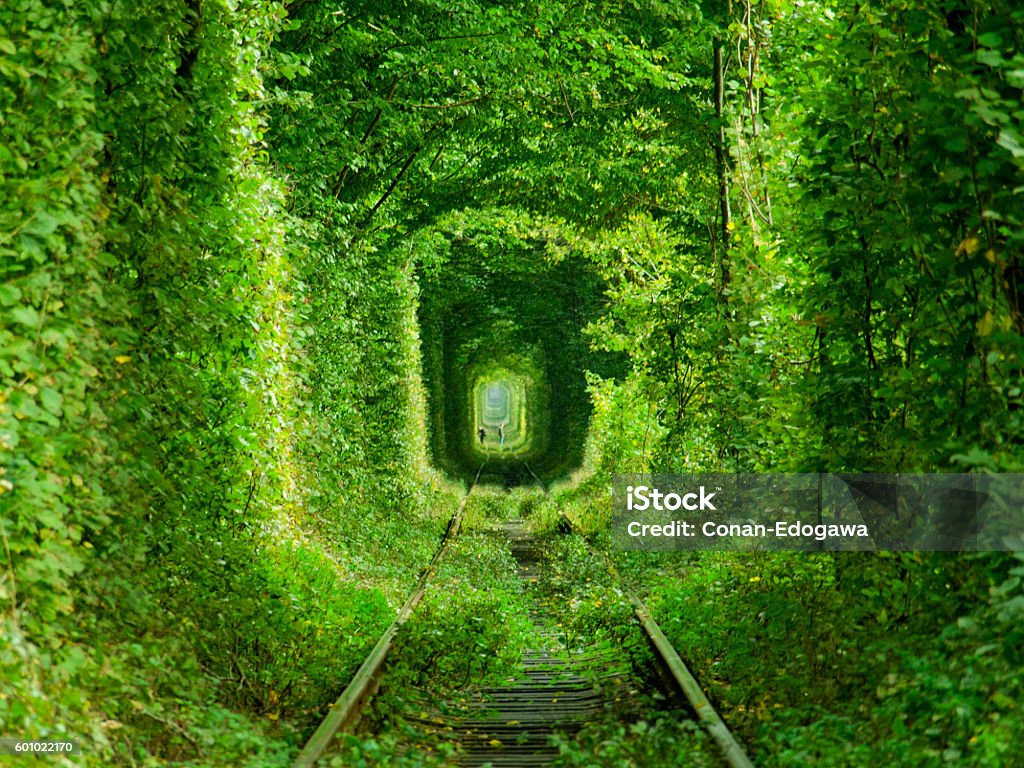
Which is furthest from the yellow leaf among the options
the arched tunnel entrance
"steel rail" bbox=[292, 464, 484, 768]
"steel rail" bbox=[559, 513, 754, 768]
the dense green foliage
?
the arched tunnel entrance

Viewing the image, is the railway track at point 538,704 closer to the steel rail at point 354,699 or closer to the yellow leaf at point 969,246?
the steel rail at point 354,699

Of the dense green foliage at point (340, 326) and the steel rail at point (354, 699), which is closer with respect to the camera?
the dense green foliage at point (340, 326)

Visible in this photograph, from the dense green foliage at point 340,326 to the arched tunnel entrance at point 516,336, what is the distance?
13.1 metres

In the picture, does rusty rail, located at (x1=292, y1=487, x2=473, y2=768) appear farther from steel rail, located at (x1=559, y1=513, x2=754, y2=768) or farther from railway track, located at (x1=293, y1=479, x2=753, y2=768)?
steel rail, located at (x1=559, y1=513, x2=754, y2=768)

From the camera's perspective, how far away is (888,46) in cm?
633

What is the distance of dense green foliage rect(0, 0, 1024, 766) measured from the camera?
193 inches

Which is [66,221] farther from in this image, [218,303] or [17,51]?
[218,303]

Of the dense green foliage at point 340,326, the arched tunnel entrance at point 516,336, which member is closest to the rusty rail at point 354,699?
the dense green foliage at point 340,326

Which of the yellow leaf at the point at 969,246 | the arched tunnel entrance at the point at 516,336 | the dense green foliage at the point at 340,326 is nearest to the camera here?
the dense green foliage at the point at 340,326

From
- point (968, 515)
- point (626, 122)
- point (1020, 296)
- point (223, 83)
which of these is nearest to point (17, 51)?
point (223, 83)

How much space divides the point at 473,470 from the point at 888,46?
130ft

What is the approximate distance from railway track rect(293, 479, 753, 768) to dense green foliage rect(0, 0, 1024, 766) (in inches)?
12.4

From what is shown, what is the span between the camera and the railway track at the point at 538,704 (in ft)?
20.9

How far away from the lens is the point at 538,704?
7.96m
